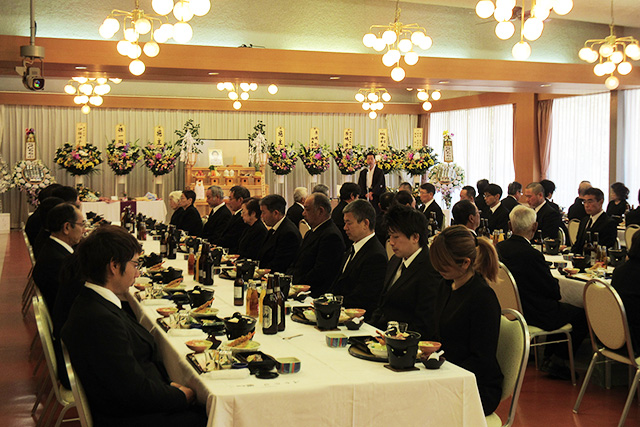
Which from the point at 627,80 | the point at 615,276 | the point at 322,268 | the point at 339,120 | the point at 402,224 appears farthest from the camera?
the point at 339,120

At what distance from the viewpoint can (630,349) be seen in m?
4.26

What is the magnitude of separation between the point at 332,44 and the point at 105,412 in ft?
31.2

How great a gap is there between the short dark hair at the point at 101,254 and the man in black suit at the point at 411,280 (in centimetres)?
166

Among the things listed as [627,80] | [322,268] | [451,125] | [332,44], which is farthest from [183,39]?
[451,125]

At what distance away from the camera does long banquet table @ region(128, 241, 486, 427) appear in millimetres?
2598

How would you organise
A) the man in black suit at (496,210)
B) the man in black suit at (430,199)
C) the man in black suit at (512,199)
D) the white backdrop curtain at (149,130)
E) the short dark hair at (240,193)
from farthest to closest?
the white backdrop curtain at (149,130) → the man in black suit at (512,199) → the man in black suit at (430,199) → the man in black suit at (496,210) → the short dark hair at (240,193)

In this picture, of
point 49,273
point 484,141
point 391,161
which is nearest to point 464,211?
point 49,273

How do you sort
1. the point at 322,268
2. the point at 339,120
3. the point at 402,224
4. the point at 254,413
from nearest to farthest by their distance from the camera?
the point at 254,413
the point at 402,224
the point at 322,268
the point at 339,120

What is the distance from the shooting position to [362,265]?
454 cm

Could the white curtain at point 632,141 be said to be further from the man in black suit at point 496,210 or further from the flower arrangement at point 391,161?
the man in black suit at point 496,210

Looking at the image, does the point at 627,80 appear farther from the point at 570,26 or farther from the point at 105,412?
the point at 105,412

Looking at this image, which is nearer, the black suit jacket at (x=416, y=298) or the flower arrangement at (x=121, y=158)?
the black suit jacket at (x=416, y=298)

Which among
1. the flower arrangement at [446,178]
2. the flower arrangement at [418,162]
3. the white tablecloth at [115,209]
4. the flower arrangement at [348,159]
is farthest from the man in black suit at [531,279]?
the flower arrangement at [348,159]

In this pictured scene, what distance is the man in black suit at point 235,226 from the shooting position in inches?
343
